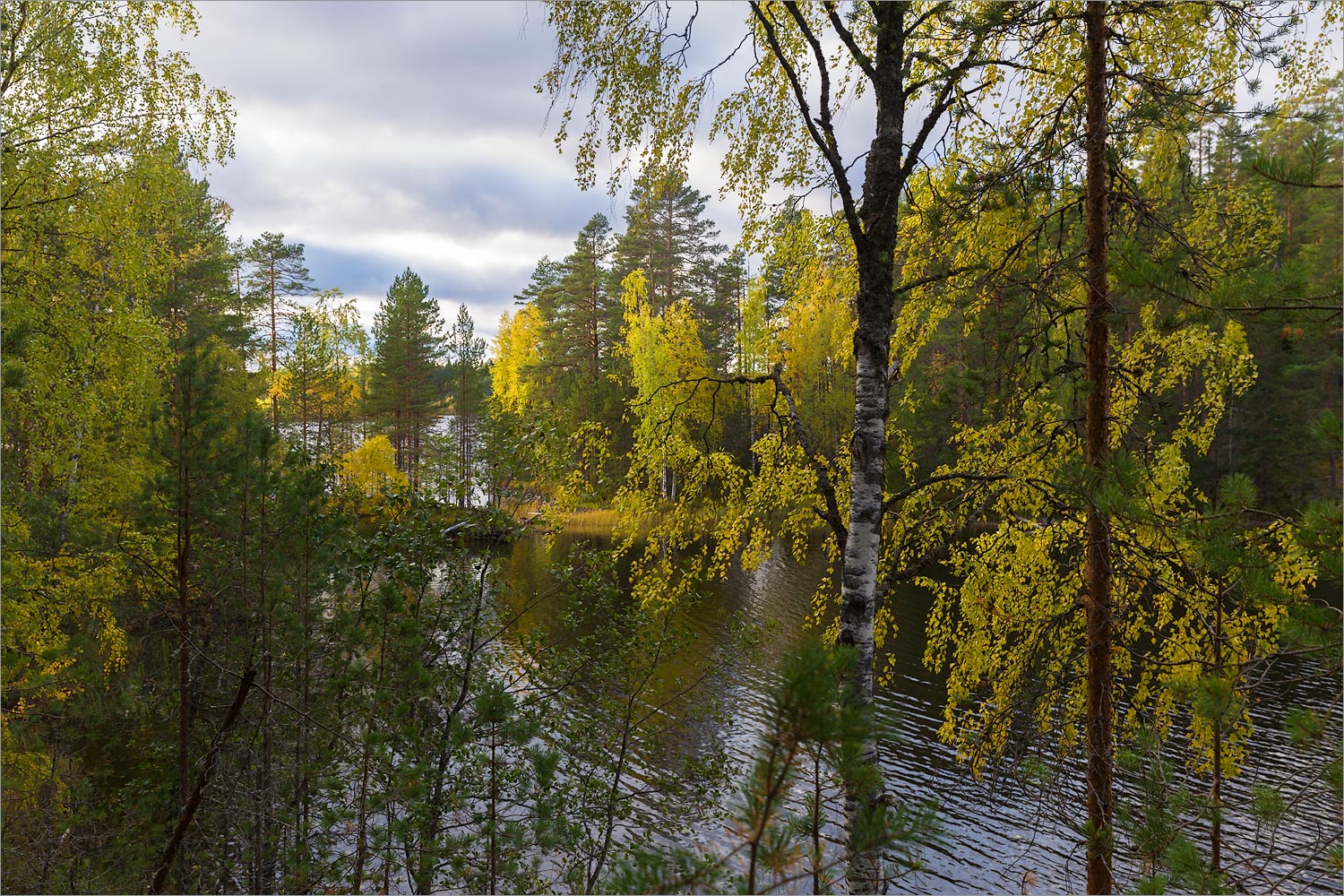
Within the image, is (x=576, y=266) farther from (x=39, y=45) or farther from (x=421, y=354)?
(x=39, y=45)

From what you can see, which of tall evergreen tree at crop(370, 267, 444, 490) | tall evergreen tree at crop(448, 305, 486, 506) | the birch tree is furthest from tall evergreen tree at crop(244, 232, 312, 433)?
the birch tree

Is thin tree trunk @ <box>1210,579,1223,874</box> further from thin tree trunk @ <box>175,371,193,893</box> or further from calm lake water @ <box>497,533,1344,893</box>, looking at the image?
thin tree trunk @ <box>175,371,193,893</box>

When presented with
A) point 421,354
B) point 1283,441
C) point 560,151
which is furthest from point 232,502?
point 1283,441

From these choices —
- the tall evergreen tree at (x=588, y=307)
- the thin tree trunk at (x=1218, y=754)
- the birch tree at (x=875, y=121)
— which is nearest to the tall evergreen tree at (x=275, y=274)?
the tall evergreen tree at (x=588, y=307)

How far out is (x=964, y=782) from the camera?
9000 mm

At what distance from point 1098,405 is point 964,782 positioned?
729 centimetres

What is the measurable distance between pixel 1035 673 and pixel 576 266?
89.0ft

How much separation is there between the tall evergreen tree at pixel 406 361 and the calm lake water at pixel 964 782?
15.4m

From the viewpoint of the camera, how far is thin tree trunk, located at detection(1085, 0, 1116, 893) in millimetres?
3594

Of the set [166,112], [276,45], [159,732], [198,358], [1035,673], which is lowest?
[159,732]

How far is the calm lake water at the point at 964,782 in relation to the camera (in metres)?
4.32

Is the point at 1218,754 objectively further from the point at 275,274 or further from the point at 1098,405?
the point at 275,274

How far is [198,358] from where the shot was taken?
5.19 metres

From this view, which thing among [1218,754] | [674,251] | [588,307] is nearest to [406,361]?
[588,307]
